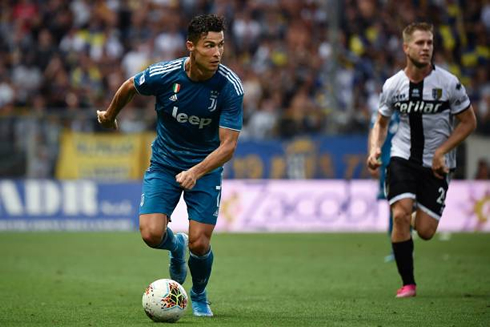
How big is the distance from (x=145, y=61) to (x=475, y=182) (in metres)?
8.71

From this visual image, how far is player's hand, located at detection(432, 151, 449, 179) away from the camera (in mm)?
9430

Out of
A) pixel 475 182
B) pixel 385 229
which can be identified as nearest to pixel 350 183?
pixel 385 229

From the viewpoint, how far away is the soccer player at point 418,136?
952 centimetres

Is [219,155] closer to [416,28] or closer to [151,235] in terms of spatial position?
[151,235]

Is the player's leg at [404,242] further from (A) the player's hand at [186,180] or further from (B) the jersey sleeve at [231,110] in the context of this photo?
(A) the player's hand at [186,180]

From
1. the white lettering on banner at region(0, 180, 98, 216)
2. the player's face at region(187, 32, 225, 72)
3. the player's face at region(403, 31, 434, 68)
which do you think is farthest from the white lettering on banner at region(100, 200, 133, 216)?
the player's face at region(187, 32, 225, 72)

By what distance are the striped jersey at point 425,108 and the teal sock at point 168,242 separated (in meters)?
2.71

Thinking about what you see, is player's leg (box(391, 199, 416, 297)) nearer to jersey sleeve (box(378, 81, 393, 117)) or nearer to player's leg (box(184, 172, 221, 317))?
jersey sleeve (box(378, 81, 393, 117))

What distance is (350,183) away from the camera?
793 inches

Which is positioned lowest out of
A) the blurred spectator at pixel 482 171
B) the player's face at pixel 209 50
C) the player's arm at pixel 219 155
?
the blurred spectator at pixel 482 171

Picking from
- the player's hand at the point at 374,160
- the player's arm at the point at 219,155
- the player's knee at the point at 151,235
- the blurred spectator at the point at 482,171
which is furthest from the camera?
the blurred spectator at the point at 482,171

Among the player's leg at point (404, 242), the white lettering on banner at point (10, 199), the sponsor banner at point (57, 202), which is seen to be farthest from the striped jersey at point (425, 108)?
the white lettering on banner at point (10, 199)

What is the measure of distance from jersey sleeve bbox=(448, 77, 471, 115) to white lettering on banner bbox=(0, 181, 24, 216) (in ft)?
43.5

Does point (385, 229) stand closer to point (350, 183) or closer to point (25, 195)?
point (350, 183)
